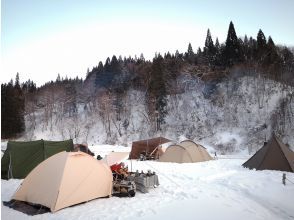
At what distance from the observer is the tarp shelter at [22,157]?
16.4 metres

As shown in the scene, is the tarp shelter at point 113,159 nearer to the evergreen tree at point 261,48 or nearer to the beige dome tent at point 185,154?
the beige dome tent at point 185,154

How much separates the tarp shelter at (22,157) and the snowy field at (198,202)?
4.32ft

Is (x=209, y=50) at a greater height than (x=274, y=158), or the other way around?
(x=209, y=50)

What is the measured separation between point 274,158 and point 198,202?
8.99 metres

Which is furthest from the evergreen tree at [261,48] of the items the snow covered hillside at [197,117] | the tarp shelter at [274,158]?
the tarp shelter at [274,158]

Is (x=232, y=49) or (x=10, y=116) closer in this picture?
(x=10, y=116)

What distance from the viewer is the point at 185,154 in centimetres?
2317

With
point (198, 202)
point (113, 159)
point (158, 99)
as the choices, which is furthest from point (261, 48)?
point (198, 202)

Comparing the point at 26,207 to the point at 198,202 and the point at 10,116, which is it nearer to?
the point at 198,202

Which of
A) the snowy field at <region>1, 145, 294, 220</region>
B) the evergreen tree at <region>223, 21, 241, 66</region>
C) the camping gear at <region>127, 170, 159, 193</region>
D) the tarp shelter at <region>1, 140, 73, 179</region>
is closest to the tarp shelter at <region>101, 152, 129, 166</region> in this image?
the camping gear at <region>127, 170, 159, 193</region>

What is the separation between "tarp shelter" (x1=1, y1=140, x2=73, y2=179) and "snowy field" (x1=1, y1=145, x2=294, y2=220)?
51.8 inches

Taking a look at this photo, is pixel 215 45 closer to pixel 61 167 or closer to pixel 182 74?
pixel 182 74

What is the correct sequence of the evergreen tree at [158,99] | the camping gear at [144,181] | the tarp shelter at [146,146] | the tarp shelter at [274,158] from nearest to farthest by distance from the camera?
the camping gear at [144,181]
the tarp shelter at [274,158]
the tarp shelter at [146,146]
the evergreen tree at [158,99]

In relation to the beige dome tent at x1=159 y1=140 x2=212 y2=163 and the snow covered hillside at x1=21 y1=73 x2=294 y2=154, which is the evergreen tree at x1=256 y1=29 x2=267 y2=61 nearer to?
the snow covered hillside at x1=21 y1=73 x2=294 y2=154
